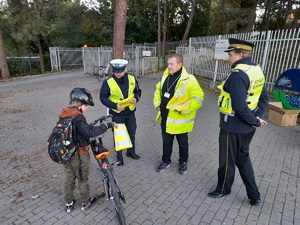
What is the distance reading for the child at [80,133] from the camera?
228 centimetres

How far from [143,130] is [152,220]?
3149 mm

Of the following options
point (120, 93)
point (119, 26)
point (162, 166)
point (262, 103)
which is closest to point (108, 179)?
point (162, 166)

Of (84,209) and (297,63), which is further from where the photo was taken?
(297,63)

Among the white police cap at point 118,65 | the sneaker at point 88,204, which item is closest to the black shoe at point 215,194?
the sneaker at point 88,204

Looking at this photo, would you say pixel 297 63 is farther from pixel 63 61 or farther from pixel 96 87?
pixel 63 61

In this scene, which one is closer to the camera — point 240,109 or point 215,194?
point 240,109

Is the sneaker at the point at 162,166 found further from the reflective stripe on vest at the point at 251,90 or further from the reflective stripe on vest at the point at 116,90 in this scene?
the reflective stripe on vest at the point at 251,90

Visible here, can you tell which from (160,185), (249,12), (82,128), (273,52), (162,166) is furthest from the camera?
(249,12)

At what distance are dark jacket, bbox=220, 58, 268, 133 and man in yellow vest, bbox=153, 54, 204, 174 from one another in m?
0.69

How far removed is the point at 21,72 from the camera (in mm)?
22188

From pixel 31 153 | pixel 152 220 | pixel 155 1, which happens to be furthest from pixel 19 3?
pixel 152 220

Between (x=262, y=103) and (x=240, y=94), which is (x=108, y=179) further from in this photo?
(x=262, y=103)

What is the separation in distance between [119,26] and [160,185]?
7.02 m

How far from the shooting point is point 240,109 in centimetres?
232
